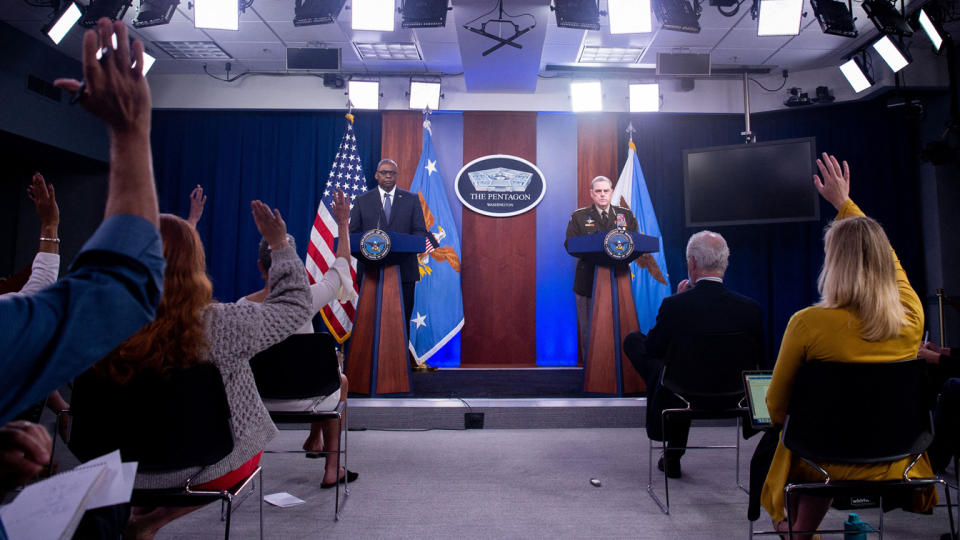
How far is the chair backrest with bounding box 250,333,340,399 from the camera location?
8.38 ft

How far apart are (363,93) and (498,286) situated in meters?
2.86

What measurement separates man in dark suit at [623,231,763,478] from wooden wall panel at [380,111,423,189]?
4459 mm

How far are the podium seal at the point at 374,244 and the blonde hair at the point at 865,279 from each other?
299 centimetres

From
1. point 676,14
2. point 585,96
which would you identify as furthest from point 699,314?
point 585,96

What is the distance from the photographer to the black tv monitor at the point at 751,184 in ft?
19.2

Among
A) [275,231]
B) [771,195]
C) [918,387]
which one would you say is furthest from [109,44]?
[771,195]

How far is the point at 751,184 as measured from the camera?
239 inches

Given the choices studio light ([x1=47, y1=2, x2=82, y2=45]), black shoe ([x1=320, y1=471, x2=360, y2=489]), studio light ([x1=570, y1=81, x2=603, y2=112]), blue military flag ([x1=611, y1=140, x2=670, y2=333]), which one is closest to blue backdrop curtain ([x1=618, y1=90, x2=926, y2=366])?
blue military flag ([x1=611, y1=140, x2=670, y2=333])

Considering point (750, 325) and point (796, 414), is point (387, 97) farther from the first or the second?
point (796, 414)

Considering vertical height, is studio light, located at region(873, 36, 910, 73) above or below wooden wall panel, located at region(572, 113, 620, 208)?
above

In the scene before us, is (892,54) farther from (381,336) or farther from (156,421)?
(156,421)

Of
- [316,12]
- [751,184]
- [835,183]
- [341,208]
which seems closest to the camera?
[835,183]

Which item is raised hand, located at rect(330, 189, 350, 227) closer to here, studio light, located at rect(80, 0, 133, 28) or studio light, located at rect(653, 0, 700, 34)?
studio light, located at rect(80, 0, 133, 28)

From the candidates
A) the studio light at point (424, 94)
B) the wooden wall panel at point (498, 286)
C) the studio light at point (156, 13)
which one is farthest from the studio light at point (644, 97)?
the studio light at point (156, 13)
